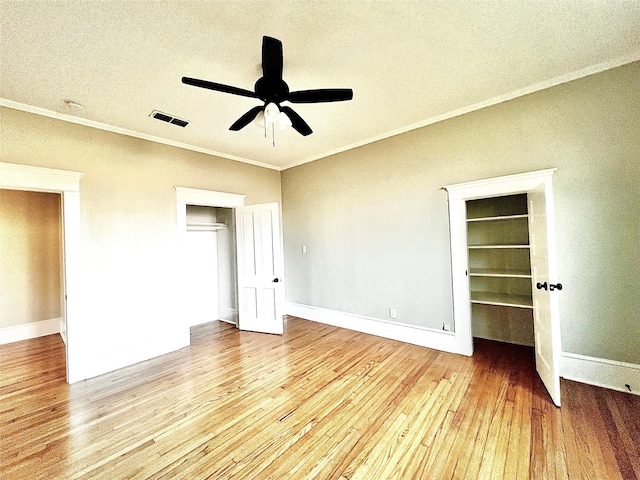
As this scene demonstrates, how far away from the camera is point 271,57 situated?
66.2 inches

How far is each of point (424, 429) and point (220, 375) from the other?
6.91ft

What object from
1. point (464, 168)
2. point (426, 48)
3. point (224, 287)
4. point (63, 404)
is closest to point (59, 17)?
point (426, 48)

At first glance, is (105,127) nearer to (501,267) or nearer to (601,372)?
(501,267)

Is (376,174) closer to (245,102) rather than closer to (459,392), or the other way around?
(245,102)

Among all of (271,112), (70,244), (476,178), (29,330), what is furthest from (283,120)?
(29,330)

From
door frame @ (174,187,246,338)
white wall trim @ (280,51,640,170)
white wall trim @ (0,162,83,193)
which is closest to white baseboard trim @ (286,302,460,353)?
door frame @ (174,187,246,338)

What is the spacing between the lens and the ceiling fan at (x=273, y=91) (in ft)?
5.56

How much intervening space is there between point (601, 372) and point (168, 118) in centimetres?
523

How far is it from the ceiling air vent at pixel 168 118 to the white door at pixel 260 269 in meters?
1.53

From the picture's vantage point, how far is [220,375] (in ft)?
9.47

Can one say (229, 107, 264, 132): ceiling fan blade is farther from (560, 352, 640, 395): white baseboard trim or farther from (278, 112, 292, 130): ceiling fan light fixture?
(560, 352, 640, 395): white baseboard trim

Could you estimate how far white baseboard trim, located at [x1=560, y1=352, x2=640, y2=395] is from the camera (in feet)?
7.60

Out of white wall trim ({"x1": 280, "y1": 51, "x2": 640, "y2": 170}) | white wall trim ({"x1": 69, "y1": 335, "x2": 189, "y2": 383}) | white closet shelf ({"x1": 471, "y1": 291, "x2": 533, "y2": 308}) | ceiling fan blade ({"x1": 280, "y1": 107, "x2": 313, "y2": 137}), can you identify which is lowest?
white wall trim ({"x1": 69, "y1": 335, "x2": 189, "y2": 383})

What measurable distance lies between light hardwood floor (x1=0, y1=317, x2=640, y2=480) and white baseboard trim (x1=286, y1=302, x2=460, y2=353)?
200mm
